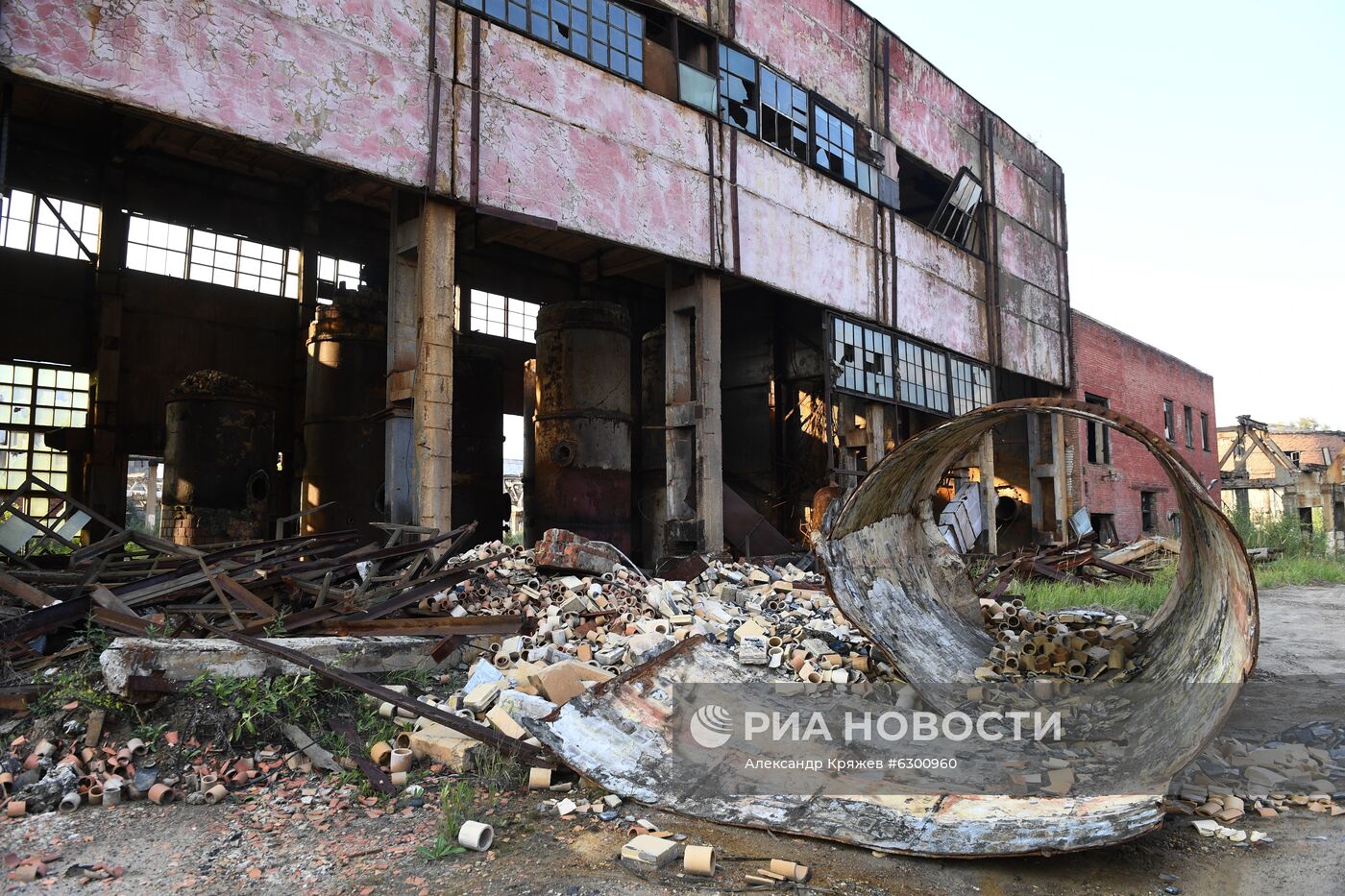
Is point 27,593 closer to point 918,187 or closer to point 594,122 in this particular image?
point 594,122

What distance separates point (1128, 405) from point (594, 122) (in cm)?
1870

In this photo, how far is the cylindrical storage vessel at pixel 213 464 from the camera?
1021 centimetres

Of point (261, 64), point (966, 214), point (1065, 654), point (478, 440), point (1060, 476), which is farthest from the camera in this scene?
point (1060, 476)

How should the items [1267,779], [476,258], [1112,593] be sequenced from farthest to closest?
[476,258] → [1112,593] → [1267,779]

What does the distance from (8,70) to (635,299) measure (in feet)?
37.1

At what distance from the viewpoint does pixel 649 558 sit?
13266 mm

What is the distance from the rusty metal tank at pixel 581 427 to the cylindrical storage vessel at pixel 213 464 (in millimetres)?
3700

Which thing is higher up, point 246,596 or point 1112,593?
point 246,596

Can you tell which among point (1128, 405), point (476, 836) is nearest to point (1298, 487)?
point (1128, 405)

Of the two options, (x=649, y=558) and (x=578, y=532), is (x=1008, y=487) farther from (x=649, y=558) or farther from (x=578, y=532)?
(x=578, y=532)

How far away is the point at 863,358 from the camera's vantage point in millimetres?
13711

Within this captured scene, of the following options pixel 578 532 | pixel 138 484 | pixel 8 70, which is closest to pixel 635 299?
pixel 578 532

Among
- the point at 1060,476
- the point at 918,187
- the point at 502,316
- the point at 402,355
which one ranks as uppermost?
the point at 918,187

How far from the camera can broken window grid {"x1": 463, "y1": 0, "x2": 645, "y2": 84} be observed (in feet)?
29.5
